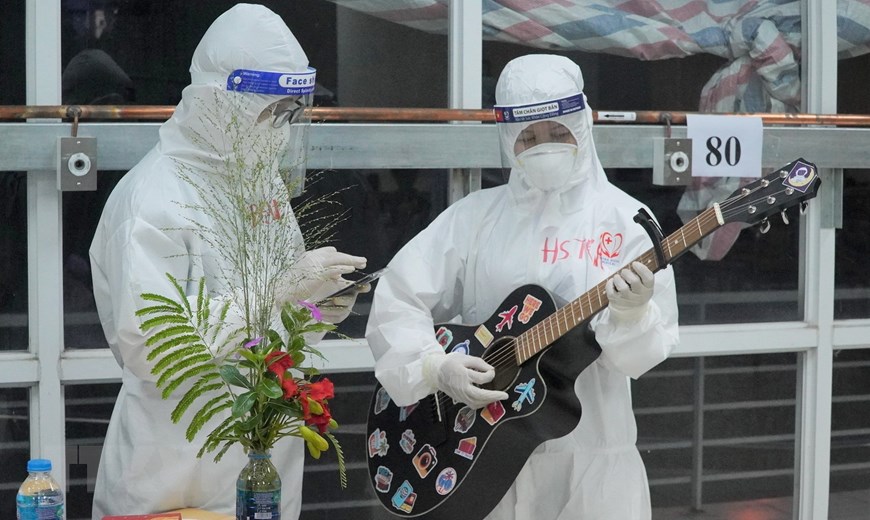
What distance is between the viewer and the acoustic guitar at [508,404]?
220 centimetres

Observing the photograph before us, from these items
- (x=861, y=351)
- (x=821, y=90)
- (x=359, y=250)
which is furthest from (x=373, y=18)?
(x=861, y=351)

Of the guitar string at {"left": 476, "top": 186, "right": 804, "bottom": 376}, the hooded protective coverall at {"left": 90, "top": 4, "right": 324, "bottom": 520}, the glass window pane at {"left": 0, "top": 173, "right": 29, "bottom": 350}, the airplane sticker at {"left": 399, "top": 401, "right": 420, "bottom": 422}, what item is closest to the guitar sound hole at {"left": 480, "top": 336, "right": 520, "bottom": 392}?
the guitar string at {"left": 476, "top": 186, "right": 804, "bottom": 376}

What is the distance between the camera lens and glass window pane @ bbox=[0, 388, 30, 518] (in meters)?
3.02

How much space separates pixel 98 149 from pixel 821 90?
6.86ft

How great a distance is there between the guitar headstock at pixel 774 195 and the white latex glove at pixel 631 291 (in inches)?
7.2

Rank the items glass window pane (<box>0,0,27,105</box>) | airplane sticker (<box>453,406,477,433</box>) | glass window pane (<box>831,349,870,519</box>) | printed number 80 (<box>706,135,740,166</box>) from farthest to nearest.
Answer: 1. glass window pane (<box>831,349,870,519</box>)
2. printed number 80 (<box>706,135,740,166</box>)
3. glass window pane (<box>0,0,27,105</box>)
4. airplane sticker (<box>453,406,477,433</box>)

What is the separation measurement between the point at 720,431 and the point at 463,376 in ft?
5.13

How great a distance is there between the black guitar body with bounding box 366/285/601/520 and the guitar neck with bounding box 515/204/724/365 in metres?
0.03

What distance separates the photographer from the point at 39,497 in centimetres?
206

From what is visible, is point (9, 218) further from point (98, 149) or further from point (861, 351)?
point (861, 351)

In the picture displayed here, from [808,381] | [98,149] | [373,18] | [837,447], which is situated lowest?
[837,447]

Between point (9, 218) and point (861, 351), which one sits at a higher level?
point (9, 218)

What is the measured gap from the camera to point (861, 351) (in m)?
3.66

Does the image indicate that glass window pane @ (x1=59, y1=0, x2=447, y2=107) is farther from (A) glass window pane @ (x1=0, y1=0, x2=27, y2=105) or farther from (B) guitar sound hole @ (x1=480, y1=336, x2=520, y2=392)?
(B) guitar sound hole @ (x1=480, y1=336, x2=520, y2=392)
